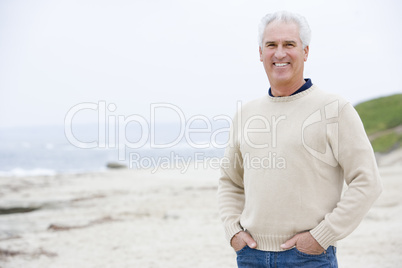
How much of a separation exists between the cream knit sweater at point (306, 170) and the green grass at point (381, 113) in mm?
21294

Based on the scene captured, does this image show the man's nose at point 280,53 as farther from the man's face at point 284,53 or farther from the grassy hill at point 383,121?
the grassy hill at point 383,121

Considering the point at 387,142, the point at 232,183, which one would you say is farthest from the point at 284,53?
the point at 387,142

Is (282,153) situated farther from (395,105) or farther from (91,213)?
(395,105)

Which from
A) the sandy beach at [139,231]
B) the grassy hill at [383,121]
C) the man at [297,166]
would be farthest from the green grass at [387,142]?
the man at [297,166]

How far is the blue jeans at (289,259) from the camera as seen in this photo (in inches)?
80.1

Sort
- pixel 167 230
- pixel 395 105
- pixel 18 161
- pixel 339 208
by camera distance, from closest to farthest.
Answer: pixel 339 208
pixel 167 230
pixel 395 105
pixel 18 161

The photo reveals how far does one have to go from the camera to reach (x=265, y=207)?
213 centimetres

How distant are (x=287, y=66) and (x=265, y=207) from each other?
2.35ft

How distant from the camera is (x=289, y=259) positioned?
6.78 feet

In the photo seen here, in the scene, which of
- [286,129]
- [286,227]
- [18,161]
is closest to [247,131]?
[286,129]

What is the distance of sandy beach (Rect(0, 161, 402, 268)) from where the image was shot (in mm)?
6417

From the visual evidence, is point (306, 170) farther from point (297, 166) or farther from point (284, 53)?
point (284, 53)

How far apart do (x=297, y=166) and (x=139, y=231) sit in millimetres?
6848

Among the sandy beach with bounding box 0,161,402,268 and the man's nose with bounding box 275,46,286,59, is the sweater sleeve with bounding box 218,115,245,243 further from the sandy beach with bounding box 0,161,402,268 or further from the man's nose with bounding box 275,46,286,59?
the sandy beach with bounding box 0,161,402,268
